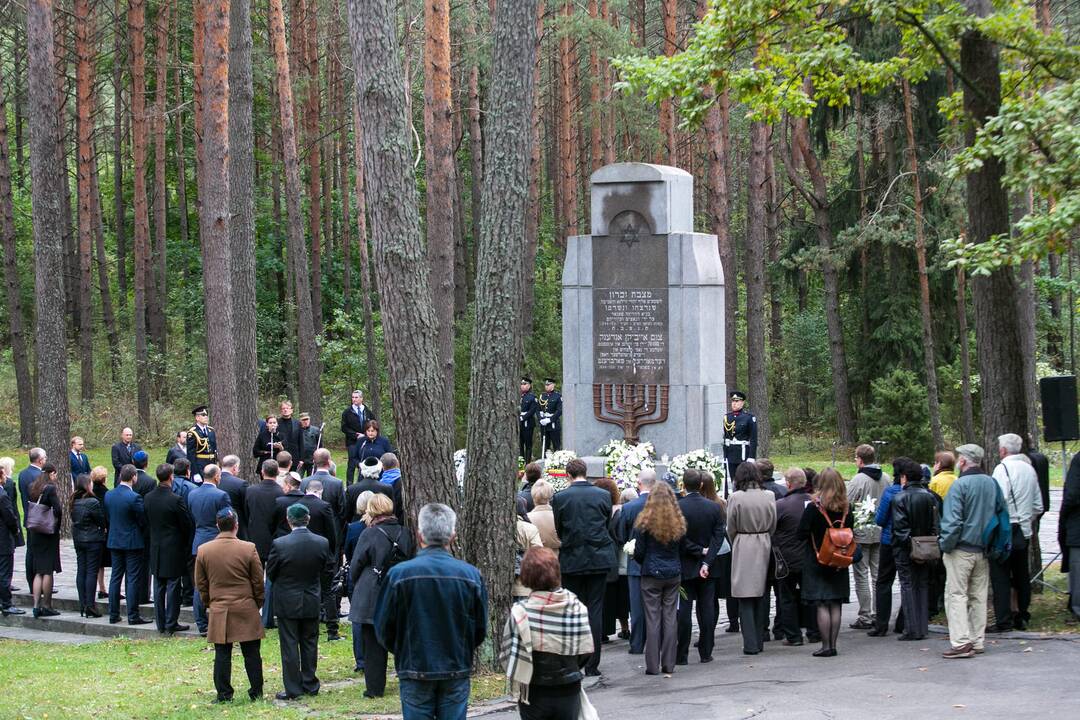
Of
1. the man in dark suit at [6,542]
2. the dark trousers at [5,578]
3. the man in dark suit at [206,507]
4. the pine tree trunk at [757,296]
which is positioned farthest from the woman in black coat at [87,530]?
the pine tree trunk at [757,296]

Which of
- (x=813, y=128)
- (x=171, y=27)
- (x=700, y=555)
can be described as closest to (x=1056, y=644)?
(x=700, y=555)

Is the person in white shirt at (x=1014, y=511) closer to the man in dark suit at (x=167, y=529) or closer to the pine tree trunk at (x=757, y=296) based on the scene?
the man in dark suit at (x=167, y=529)

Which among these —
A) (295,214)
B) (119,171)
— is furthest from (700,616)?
(119,171)

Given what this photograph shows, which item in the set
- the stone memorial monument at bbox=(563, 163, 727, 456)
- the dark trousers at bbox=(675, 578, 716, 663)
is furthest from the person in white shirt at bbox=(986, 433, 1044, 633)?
the stone memorial monument at bbox=(563, 163, 727, 456)

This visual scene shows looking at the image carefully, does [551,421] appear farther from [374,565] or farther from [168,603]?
[374,565]

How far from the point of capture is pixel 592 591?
10.4 meters

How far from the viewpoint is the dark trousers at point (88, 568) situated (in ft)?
45.4

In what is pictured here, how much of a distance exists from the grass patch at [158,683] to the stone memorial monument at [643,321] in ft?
18.8

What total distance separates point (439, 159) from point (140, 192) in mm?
11202

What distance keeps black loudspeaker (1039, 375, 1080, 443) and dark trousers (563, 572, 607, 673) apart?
6.01 metres

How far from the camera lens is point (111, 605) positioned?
13797 mm

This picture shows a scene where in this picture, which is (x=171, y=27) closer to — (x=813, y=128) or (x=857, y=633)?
(x=813, y=128)

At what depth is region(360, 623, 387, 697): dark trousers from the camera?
368 inches

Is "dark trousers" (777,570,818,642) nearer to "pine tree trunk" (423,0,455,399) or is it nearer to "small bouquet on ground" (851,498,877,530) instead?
"small bouquet on ground" (851,498,877,530)
